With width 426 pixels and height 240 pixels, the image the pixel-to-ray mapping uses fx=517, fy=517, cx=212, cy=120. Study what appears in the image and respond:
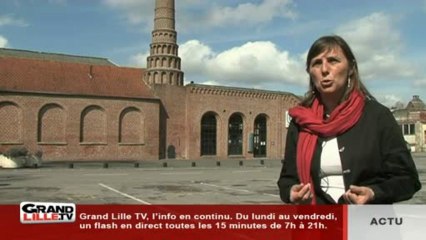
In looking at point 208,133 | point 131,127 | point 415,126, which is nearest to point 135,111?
point 131,127

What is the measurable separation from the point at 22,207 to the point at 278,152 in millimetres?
56902

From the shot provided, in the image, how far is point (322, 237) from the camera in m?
2.30

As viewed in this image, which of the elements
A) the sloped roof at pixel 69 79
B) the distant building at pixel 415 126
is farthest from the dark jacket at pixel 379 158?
the distant building at pixel 415 126

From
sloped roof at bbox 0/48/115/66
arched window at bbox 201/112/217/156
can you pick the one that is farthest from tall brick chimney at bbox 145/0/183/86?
sloped roof at bbox 0/48/115/66

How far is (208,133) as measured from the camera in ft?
177

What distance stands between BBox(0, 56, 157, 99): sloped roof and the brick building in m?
0.09

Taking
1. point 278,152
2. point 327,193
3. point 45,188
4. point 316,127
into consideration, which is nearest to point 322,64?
point 316,127

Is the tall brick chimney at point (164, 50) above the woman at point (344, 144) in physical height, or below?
above

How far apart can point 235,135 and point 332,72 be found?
54085 mm

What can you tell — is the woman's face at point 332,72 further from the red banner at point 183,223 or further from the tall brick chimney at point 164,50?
the tall brick chimney at point 164,50

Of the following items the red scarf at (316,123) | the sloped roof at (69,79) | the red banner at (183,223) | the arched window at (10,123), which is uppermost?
the sloped roof at (69,79)

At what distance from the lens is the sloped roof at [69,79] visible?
44875mm

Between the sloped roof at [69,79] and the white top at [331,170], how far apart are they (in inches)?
1757

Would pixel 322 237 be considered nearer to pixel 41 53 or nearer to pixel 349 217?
pixel 349 217
